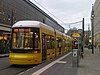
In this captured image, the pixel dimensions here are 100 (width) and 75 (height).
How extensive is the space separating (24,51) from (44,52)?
3499 mm

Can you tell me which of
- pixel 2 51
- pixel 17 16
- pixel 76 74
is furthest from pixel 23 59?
pixel 17 16

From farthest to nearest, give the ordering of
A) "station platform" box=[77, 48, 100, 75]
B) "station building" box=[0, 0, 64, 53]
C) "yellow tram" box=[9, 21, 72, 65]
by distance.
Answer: "station building" box=[0, 0, 64, 53]
"yellow tram" box=[9, 21, 72, 65]
"station platform" box=[77, 48, 100, 75]

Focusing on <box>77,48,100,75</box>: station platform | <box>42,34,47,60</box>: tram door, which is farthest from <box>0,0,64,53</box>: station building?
<box>42,34,47,60</box>: tram door

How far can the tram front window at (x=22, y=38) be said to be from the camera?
74.0 ft

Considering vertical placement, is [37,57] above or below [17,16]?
below

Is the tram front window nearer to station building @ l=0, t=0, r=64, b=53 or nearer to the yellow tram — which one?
the yellow tram

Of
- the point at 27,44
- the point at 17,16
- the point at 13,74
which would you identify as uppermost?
the point at 17,16

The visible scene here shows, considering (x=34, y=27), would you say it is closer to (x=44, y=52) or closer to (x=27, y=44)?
(x=27, y=44)

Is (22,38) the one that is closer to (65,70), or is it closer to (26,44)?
(26,44)

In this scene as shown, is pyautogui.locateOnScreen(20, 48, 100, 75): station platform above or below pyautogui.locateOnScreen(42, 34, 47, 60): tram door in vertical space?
below

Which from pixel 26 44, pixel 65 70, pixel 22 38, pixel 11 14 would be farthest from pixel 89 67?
pixel 11 14

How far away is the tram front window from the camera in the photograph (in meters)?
22.5

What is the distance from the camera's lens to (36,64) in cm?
2333

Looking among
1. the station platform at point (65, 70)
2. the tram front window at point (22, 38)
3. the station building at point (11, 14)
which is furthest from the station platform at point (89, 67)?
the station building at point (11, 14)
